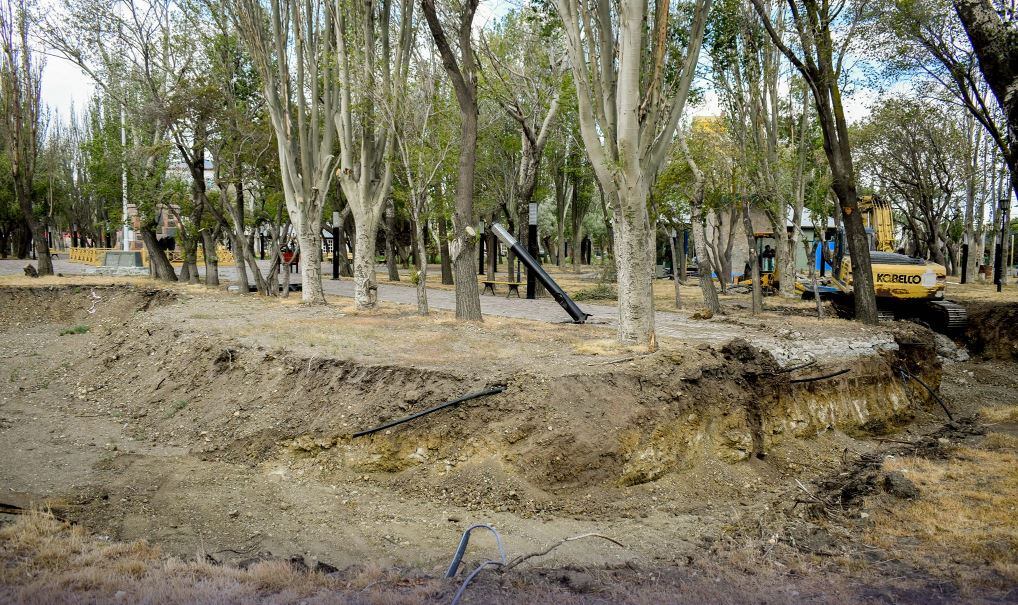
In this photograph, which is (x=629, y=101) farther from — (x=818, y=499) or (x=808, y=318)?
(x=808, y=318)

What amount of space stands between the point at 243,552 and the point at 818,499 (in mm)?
6164

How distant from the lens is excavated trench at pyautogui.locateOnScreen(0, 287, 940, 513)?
8.23 meters

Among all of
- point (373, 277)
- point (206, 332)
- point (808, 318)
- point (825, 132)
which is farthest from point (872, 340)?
point (206, 332)

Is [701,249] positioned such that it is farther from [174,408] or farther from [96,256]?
[96,256]

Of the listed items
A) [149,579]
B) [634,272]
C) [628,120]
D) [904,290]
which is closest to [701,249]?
[904,290]

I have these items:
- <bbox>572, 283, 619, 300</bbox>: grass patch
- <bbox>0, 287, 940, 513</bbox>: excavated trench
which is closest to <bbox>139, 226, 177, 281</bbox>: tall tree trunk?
<bbox>0, 287, 940, 513</bbox>: excavated trench

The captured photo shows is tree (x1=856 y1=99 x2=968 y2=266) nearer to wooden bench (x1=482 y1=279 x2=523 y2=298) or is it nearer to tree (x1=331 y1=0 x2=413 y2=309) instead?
wooden bench (x1=482 y1=279 x2=523 y2=298)

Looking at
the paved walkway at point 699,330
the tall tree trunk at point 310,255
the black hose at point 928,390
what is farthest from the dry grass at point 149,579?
the tall tree trunk at point 310,255

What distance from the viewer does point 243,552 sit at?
22.1ft

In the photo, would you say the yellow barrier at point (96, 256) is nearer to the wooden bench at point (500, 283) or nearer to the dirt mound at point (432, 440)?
the wooden bench at point (500, 283)

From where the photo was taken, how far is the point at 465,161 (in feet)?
44.7

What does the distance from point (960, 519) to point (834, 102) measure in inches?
387

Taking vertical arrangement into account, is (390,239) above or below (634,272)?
above

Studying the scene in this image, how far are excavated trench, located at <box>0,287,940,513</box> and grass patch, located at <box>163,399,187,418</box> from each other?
0.03 meters
